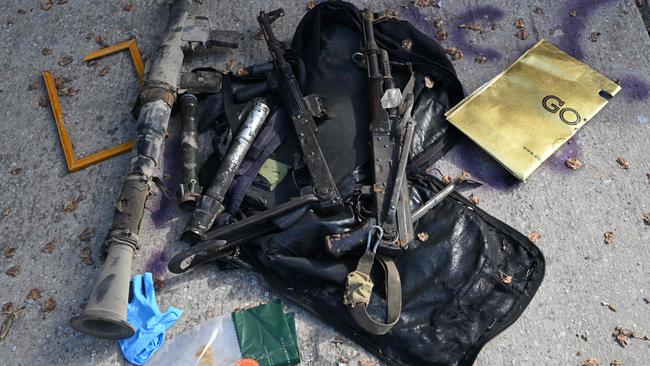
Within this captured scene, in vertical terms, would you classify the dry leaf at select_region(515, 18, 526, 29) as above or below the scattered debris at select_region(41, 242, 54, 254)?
below

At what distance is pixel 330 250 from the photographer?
3.19 m

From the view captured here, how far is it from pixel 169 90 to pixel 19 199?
1.31 m

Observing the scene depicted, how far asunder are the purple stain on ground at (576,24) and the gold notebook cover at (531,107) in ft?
0.54

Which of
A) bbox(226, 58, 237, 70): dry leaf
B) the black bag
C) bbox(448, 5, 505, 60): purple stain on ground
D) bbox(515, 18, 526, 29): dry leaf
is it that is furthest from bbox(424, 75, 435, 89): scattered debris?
bbox(226, 58, 237, 70): dry leaf

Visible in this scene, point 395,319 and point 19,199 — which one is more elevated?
point 19,199

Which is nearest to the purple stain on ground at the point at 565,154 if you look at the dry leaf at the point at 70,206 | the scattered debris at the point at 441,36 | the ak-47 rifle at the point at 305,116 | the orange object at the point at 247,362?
the scattered debris at the point at 441,36

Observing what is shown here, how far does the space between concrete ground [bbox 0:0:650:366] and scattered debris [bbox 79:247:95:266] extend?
1 cm

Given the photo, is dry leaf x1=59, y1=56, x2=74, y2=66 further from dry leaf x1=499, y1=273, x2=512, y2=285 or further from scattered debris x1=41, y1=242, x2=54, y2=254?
dry leaf x1=499, y1=273, x2=512, y2=285

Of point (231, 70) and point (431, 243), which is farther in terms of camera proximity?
point (231, 70)

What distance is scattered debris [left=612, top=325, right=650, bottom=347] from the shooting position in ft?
10.6

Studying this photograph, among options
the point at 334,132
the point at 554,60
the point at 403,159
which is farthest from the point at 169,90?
the point at 554,60

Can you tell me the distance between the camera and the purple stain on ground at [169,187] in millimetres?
3615

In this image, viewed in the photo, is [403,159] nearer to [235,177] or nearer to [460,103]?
[460,103]

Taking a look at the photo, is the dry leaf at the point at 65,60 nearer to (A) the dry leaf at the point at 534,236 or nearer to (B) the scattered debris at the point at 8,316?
(B) the scattered debris at the point at 8,316
